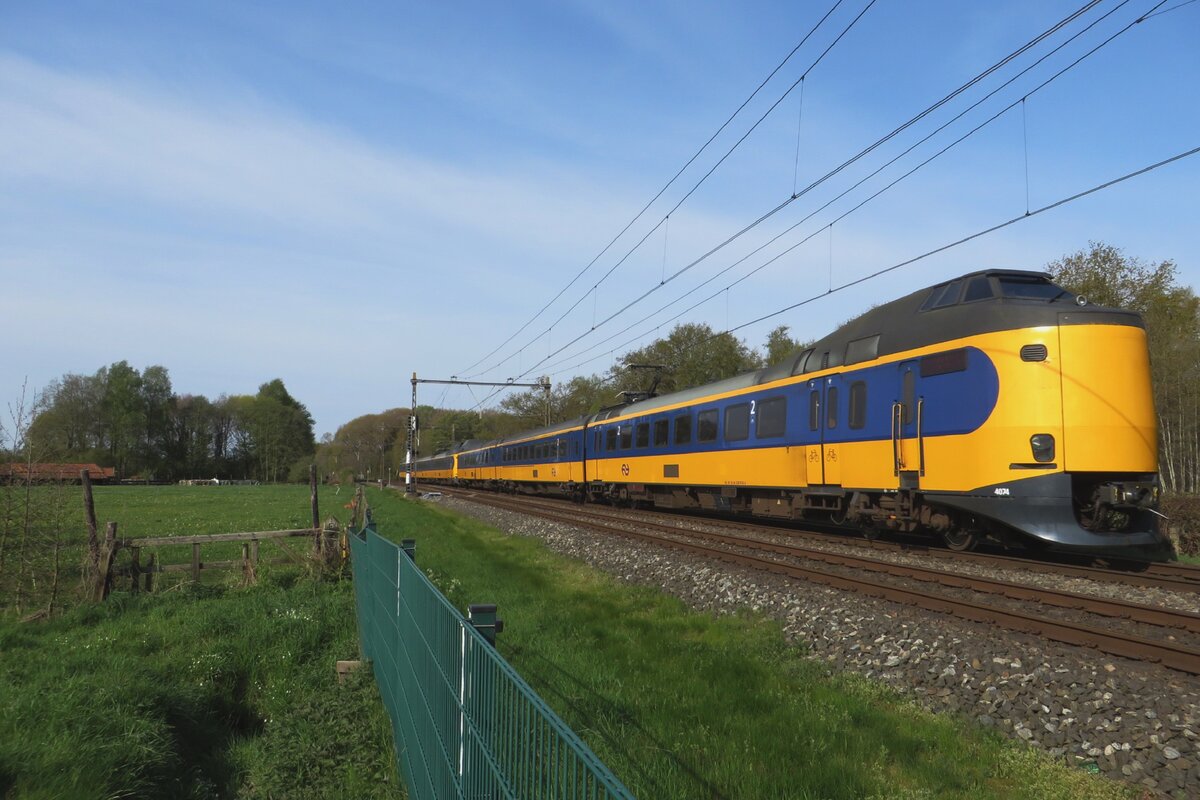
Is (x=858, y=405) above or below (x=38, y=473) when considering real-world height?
above

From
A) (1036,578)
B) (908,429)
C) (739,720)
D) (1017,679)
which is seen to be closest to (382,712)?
(739,720)

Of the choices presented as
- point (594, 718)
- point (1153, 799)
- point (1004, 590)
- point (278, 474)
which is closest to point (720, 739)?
point (594, 718)

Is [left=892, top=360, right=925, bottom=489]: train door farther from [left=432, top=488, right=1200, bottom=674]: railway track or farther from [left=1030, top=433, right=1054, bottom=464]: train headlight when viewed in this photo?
[left=1030, top=433, right=1054, bottom=464]: train headlight

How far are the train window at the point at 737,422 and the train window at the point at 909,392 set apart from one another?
513 centimetres

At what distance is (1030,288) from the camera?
10828 millimetres

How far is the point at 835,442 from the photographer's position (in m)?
13.1

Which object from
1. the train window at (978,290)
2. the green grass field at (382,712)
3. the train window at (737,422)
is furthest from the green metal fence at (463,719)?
the train window at (737,422)

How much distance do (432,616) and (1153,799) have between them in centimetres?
401

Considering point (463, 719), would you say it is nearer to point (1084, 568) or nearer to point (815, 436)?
point (1084, 568)

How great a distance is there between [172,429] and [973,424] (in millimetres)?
107194

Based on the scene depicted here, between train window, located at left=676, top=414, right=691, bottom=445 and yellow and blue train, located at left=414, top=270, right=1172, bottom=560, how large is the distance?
2.95 m

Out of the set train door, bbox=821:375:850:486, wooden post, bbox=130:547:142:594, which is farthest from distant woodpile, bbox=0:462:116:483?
train door, bbox=821:375:850:486

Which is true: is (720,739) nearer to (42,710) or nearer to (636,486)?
(42,710)

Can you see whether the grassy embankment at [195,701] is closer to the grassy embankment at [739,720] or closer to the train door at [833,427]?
the grassy embankment at [739,720]
